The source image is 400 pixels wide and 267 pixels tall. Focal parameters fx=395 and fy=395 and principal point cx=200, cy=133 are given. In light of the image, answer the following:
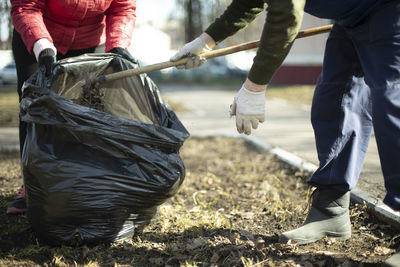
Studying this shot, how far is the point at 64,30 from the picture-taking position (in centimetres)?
229

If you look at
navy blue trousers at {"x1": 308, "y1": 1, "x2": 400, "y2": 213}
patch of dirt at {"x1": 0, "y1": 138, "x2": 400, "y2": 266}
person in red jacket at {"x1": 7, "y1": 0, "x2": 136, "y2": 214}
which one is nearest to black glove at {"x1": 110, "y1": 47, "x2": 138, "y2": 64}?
person in red jacket at {"x1": 7, "y1": 0, "x2": 136, "y2": 214}

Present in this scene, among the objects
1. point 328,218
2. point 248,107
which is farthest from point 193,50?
point 328,218

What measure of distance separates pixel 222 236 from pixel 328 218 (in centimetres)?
54

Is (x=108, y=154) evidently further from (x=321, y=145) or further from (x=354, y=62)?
(x=354, y=62)

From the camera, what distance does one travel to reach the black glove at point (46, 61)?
6.46ft

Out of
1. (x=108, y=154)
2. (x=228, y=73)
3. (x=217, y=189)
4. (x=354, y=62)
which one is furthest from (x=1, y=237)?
(x=228, y=73)

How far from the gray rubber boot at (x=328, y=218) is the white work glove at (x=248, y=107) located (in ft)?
1.86

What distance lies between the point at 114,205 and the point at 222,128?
391cm

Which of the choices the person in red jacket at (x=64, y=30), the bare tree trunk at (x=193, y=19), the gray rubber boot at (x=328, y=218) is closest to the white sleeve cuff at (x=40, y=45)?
the person in red jacket at (x=64, y=30)

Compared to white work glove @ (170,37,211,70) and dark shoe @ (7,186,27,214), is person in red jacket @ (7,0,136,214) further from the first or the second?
white work glove @ (170,37,211,70)

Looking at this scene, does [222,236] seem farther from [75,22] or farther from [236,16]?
[75,22]

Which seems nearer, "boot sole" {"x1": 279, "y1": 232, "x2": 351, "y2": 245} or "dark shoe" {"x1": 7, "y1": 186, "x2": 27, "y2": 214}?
A: "boot sole" {"x1": 279, "y1": 232, "x2": 351, "y2": 245}

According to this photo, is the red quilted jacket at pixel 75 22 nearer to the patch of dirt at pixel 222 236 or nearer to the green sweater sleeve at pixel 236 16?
the green sweater sleeve at pixel 236 16

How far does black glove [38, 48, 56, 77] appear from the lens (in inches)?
77.5
